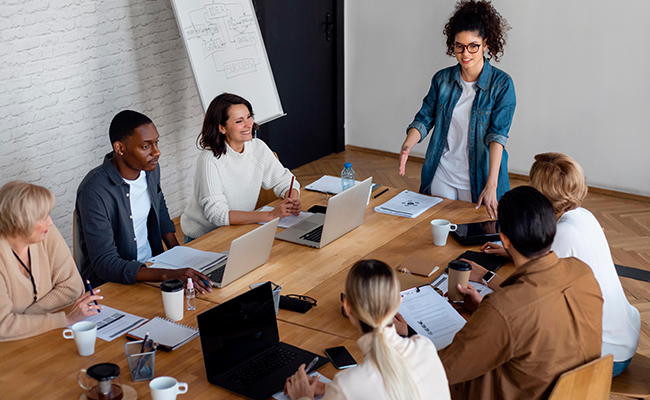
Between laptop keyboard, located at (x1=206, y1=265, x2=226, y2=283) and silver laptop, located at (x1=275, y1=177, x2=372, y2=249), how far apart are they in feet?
1.34

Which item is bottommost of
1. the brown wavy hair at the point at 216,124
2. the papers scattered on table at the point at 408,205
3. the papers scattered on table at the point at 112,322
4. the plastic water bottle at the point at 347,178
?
the papers scattered on table at the point at 112,322

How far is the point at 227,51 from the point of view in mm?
4535

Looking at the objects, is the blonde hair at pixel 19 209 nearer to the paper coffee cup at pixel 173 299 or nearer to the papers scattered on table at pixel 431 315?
the paper coffee cup at pixel 173 299

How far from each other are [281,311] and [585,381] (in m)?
0.99

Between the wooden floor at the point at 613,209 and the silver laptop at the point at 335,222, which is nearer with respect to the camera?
the silver laptop at the point at 335,222

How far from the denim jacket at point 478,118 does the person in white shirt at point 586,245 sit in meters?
0.93

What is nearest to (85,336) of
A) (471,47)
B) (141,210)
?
(141,210)

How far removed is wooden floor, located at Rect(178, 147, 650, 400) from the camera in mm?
3727

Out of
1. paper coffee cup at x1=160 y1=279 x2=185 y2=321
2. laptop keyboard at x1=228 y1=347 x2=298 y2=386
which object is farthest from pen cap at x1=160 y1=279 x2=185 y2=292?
laptop keyboard at x1=228 y1=347 x2=298 y2=386

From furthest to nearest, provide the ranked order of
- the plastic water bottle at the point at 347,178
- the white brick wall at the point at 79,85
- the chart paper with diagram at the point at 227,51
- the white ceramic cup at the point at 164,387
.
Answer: the chart paper with diagram at the point at 227,51, the white brick wall at the point at 79,85, the plastic water bottle at the point at 347,178, the white ceramic cup at the point at 164,387

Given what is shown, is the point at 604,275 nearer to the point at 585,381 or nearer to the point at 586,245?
the point at 586,245

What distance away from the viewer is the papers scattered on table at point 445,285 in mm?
2248

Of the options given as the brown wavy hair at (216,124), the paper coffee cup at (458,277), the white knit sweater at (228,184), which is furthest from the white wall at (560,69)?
the paper coffee cup at (458,277)

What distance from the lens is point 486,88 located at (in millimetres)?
3150
